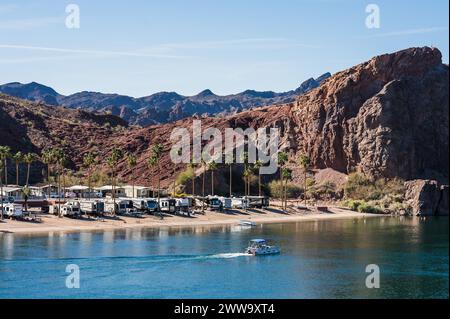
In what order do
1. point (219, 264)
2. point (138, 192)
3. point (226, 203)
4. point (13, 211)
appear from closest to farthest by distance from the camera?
point (219, 264)
point (13, 211)
point (226, 203)
point (138, 192)

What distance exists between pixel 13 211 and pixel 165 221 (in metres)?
23.2

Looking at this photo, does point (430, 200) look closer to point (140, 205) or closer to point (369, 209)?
point (369, 209)

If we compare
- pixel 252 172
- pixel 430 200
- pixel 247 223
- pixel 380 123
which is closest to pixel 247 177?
pixel 252 172

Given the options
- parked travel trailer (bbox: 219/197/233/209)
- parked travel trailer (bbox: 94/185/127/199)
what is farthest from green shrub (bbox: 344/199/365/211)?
parked travel trailer (bbox: 94/185/127/199)

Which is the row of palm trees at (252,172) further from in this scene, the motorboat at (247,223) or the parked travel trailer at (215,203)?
the motorboat at (247,223)

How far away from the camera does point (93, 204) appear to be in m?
120

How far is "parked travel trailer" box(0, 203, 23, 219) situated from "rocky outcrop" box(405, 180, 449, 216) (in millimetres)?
75811

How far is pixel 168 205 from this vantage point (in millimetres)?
130250

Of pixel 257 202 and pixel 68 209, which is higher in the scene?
pixel 68 209

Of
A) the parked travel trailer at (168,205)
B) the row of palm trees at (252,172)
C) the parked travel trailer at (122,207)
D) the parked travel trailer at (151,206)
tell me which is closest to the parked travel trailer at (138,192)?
the row of palm trees at (252,172)

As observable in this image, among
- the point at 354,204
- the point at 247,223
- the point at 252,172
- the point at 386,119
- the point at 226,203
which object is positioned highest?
the point at 386,119

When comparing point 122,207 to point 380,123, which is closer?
point 122,207

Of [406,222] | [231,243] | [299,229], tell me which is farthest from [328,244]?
[406,222]
